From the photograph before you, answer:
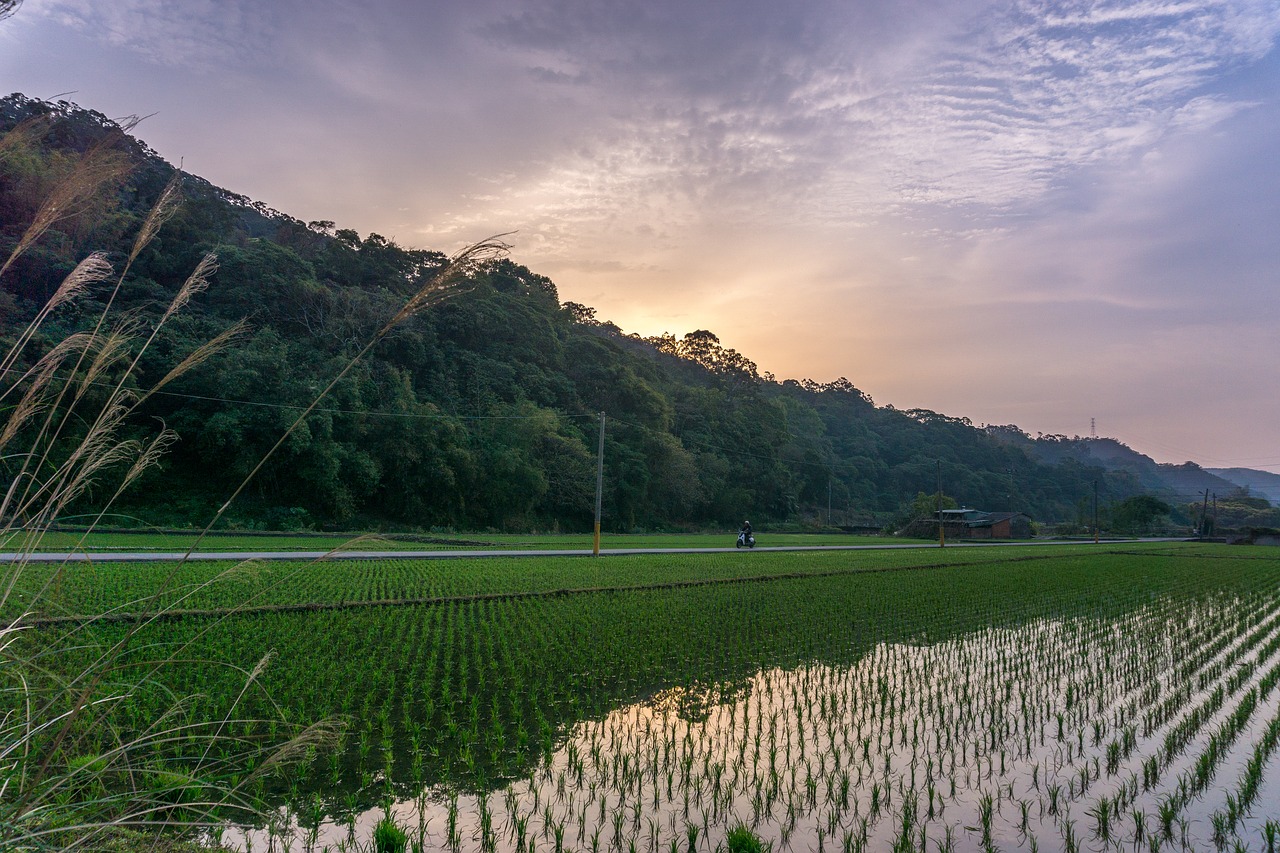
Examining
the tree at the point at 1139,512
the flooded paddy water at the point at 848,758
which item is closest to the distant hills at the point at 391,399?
the flooded paddy water at the point at 848,758

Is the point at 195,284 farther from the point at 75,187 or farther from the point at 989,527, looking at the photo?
the point at 989,527

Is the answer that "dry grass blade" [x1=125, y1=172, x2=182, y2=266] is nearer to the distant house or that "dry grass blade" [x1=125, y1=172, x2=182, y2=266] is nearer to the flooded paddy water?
the flooded paddy water

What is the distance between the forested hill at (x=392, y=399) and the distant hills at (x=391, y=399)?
120 mm

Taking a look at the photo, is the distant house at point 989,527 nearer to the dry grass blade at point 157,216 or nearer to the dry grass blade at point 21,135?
the dry grass blade at point 157,216

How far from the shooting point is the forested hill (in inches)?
1230

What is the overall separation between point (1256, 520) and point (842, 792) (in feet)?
334

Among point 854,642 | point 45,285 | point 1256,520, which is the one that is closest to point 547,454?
point 45,285

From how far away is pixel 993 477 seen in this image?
8862cm

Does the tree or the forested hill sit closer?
the forested hill

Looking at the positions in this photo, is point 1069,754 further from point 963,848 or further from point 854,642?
point 854,642

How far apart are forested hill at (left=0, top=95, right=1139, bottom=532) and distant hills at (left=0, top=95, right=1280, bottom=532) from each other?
0.39ft

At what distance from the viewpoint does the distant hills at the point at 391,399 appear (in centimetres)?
3116

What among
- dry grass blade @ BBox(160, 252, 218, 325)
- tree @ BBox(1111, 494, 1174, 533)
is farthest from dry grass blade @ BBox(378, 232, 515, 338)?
tree @ BBox(1111, 494, 1174, 533)

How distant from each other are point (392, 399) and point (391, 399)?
70mm
